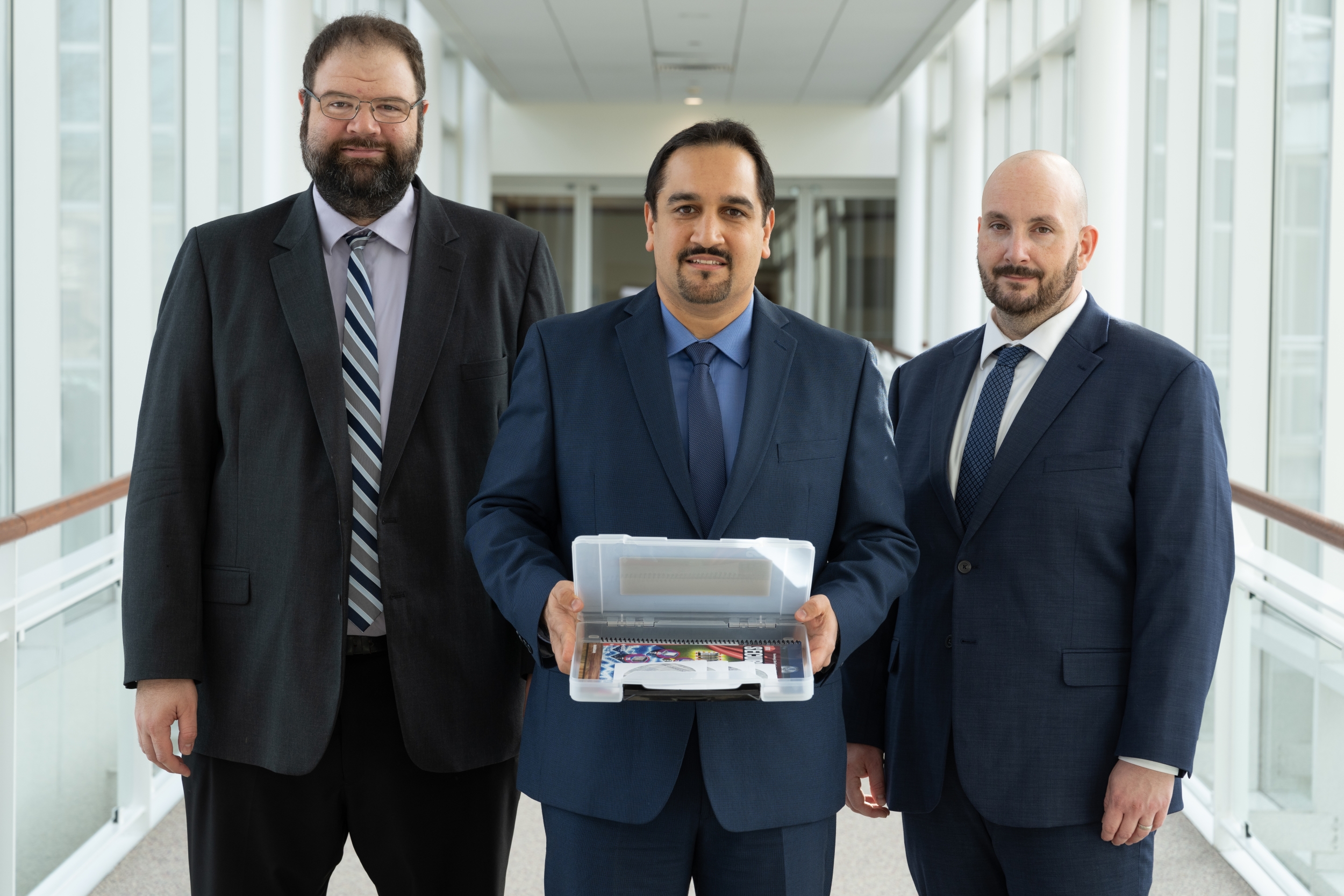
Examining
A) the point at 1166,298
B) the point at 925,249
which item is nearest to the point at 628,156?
the point at 925,249

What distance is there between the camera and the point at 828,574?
1756 mm

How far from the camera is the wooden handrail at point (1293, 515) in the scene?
275 cm

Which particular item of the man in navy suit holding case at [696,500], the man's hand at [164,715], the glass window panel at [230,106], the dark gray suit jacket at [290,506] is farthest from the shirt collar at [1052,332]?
the glass window panel at [230,106]

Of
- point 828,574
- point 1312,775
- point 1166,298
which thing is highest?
point 1166,298

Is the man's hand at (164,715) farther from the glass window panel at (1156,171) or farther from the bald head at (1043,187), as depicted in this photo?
the glass window panel at (1156,171)

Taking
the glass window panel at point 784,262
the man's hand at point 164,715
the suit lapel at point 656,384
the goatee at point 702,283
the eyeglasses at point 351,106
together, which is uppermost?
the glass window panel at point 784,262

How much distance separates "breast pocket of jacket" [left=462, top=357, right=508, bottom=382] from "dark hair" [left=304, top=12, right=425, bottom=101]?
45cm

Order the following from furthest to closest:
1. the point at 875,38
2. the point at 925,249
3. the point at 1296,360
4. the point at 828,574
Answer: the point at 925,249 < the point at 875,38 < the point at 1296,360 < the point at 828,574

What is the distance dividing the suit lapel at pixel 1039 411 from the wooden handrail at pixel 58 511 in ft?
5.82

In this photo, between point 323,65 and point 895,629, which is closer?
point 323,65

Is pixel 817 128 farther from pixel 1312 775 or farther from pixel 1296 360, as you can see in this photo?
pixel 1312 775

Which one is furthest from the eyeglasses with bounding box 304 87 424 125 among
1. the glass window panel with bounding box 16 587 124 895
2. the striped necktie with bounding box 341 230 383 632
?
the glass window panel with bounding box 16 587 124 895

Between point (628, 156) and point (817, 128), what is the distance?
98.0 inches

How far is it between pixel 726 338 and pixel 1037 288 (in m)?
0.60
